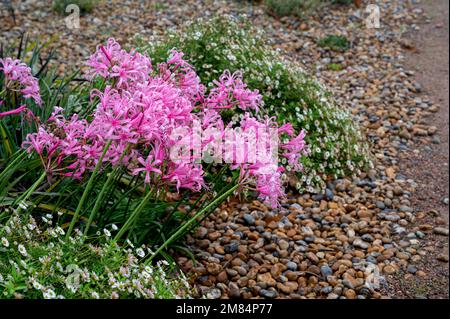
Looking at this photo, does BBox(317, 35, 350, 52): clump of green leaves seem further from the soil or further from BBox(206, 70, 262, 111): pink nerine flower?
BBox(206, 70, 262, 111): pink nerine flower

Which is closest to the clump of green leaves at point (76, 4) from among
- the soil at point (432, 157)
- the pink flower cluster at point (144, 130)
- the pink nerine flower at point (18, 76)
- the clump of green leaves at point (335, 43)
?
the clump of green leaves at point (335, 43)

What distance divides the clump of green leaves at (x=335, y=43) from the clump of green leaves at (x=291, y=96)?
2283 millimetres

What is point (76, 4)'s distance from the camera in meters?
7.29

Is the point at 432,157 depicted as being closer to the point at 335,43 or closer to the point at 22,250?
the point at 335,43

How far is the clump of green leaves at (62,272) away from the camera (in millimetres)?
2051

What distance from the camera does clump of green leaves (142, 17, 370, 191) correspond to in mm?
4473

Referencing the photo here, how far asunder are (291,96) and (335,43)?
269 centimetres

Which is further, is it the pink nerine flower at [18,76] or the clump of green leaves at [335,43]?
the clump of green leaves at [335,43]

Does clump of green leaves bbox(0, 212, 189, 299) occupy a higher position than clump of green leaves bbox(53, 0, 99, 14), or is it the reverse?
clump of green leaves bbox(0, 212, 189, 299)

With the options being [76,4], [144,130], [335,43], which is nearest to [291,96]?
[144,130]

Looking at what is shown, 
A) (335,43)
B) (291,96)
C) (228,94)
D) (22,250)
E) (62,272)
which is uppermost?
(228,94)

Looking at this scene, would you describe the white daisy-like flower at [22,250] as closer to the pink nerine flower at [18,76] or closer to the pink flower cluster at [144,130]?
the pink flower cluster at [144,130]

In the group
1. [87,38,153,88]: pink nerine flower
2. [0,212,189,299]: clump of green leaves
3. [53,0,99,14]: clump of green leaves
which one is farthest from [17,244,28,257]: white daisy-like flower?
[53,0,99,14]: clump of green leaves

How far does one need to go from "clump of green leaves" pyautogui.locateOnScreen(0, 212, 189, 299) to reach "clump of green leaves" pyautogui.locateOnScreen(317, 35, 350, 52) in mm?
5081
